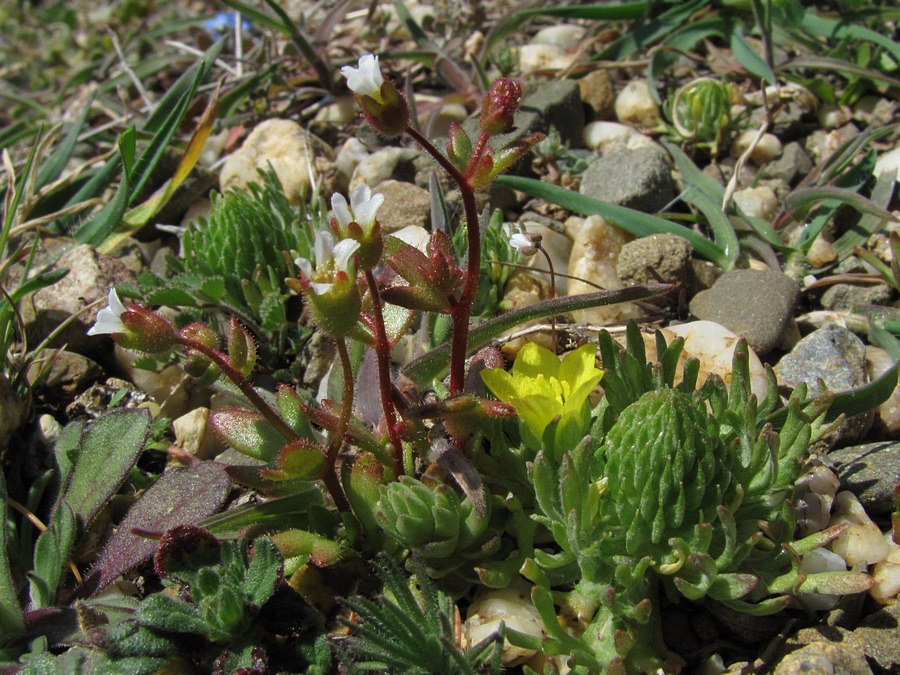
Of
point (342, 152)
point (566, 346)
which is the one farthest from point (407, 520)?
point (342, 152)

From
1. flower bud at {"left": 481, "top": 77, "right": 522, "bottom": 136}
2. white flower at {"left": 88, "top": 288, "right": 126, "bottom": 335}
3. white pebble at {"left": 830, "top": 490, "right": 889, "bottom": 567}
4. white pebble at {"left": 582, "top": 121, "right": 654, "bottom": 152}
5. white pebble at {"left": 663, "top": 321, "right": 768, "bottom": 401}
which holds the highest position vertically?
flower bud at {"left": 481, "top": 77, "right": 522, "bottom": 136}

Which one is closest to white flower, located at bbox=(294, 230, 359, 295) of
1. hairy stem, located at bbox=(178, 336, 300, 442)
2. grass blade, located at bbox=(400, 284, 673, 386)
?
hairy stem, located at bbox=(178, 336, 300, 442)

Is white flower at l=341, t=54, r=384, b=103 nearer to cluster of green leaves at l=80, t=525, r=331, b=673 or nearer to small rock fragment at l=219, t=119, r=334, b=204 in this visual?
cluster of green leaves at l=80, t=525, r=331, b=673

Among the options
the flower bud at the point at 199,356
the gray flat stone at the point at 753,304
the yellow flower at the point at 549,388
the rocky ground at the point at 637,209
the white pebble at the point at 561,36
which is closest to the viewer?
the flower bud at the point at 199,356

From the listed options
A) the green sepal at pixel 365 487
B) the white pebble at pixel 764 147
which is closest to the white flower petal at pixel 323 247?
the green sepal at pixel 365 487

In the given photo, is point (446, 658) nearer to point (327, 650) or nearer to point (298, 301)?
point (327, 650)

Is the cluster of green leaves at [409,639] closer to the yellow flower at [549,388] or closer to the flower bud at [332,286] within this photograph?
the yellow flower at [549,388]

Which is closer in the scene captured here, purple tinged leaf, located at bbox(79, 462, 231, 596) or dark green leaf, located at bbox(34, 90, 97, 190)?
purple tinged leaf, located at bbox(79, 462, 231, 596)
